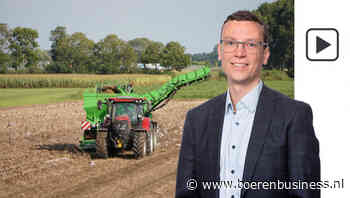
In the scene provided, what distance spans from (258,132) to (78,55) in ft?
285

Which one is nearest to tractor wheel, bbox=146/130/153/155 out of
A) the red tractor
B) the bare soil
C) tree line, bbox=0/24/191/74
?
the red tractor

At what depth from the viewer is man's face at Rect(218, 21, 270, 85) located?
85.3 inches

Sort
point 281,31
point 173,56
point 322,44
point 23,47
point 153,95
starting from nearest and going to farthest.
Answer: point 322,44 → point 153,95 → point 281,31 → point 23,47 → point 173,56

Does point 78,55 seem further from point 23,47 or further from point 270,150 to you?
point 270,150

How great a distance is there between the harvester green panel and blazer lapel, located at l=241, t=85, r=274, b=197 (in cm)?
1229

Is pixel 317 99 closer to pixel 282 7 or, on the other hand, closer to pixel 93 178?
pixel 93 178

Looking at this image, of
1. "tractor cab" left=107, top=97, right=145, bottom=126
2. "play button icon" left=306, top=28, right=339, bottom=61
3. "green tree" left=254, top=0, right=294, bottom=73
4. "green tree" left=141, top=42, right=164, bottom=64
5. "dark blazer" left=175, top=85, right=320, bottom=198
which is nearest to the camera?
"dark blazer" left=175, top=85, right=320, bottom=198

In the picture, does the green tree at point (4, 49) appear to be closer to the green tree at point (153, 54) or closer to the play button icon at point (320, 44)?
the green tree at point (153, 54)

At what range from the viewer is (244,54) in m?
2.18

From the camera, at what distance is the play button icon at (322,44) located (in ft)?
8.56

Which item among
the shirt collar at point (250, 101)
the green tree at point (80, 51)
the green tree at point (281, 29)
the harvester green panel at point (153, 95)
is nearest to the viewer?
the shirt collar at point (250, 101)

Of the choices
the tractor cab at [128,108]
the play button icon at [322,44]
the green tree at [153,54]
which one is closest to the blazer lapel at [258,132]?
the play button icon at [322,44]

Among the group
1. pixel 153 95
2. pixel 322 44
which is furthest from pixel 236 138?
pixel 153 95

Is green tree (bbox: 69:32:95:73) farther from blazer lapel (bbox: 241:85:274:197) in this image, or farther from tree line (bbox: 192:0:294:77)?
blazer lapel (bbox: 241:85:274:197)
